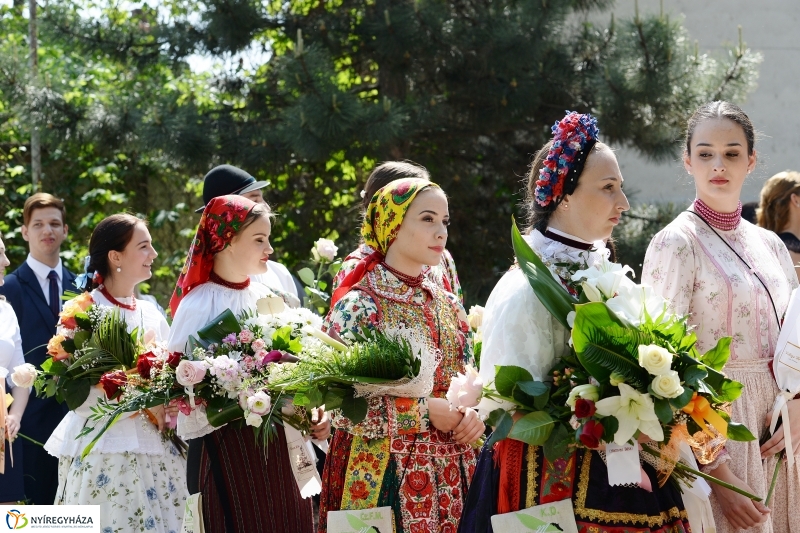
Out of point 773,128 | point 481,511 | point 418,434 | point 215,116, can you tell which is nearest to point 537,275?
point 481,511

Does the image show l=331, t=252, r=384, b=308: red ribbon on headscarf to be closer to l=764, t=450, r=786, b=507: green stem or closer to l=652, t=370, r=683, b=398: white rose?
l=652, t=370, r=683, b=398: white rose

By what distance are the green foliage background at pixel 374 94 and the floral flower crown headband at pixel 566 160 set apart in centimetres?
420

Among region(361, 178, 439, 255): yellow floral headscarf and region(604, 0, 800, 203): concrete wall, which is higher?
region(604, 0, 800, 203): concrete wall

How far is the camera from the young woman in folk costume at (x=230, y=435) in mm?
4129

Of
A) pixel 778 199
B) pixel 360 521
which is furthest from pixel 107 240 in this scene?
pixel 778 199

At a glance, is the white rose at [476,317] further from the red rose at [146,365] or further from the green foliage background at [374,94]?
the green foliage background at [374,94]

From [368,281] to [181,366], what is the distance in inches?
30.8

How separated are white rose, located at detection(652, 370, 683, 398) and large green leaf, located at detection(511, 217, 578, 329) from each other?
1.10 feet

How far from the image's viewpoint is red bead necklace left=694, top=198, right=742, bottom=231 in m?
3.92

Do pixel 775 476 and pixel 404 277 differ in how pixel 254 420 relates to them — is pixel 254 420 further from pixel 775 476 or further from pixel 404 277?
pixel 775 476

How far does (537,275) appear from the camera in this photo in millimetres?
3076

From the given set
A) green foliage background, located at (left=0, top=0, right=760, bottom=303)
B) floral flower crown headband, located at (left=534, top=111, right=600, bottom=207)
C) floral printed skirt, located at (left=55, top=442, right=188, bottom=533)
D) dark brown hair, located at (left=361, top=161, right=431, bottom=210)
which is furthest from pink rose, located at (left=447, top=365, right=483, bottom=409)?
green foliage background, located at (left=0, top=0, right=760, bottom=303)

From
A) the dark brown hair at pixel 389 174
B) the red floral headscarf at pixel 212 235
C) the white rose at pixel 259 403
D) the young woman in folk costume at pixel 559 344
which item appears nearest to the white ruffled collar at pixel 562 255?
the young woman in folk costume at pixel 559 344

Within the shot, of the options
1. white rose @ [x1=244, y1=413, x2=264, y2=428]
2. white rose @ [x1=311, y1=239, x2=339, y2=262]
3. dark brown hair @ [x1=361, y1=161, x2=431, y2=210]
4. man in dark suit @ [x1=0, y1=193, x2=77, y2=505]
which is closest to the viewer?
white rose @ [x1=244, y1=413, x2=264, y2=428]
